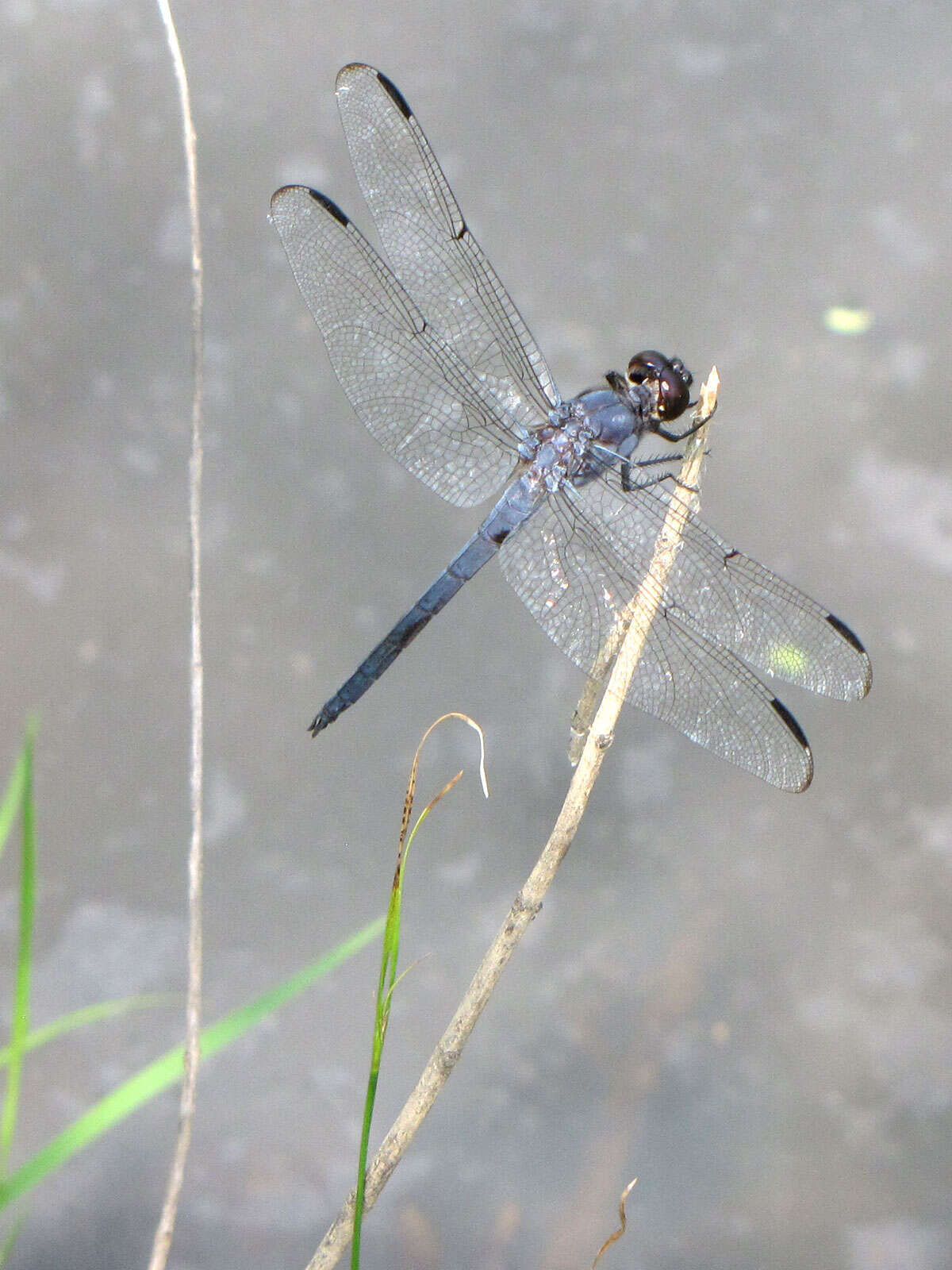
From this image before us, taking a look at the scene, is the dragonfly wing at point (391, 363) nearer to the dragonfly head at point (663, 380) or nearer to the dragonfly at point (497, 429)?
the dragonfly at point (497, 429)

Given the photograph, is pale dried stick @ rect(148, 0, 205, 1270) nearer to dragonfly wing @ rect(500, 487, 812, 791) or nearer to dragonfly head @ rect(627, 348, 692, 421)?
dragonfly wing @ rect(500, 487, 812, 791)

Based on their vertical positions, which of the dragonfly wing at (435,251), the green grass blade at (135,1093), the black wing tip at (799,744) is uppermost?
the dragonfly wing at (435,251)

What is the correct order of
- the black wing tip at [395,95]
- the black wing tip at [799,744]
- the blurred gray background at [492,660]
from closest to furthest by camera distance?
the black wing tip at [799,744], the black wing tip at [395,95], the blurred gray background at [492,660]

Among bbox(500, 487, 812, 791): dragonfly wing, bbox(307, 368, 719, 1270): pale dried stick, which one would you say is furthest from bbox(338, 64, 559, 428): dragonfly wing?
bbox(307, 368, 719, 1270): pale dried stick

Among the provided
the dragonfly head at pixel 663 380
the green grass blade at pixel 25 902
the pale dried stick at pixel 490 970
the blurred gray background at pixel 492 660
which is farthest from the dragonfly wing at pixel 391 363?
the green grass blade at pixel 25 902

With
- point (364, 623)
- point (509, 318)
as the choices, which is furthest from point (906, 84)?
point (364, 623)

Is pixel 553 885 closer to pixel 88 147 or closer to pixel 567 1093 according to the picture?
pixel 567 1093
